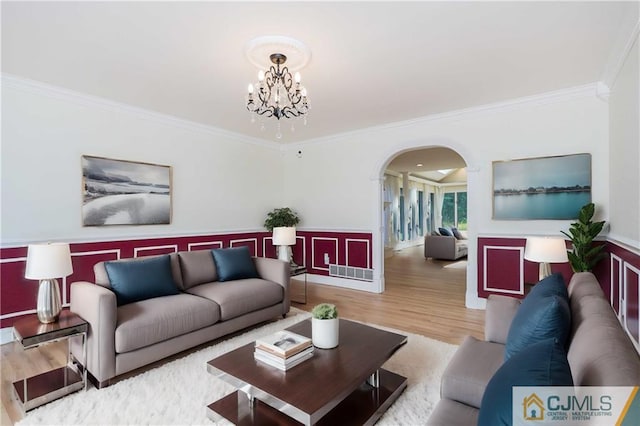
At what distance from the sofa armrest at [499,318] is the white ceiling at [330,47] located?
6.50 ft

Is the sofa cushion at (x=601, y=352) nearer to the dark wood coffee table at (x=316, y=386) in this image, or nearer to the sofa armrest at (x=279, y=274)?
the dark wood coffee table at (x=316, y=386)

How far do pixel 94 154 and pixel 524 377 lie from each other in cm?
450

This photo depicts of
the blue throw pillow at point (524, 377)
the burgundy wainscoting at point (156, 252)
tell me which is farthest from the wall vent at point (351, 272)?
the blue throw pillow at point (524, 377)

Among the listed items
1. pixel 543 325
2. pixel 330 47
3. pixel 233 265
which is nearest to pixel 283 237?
pixel 233 265

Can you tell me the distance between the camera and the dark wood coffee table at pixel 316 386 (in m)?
1.62

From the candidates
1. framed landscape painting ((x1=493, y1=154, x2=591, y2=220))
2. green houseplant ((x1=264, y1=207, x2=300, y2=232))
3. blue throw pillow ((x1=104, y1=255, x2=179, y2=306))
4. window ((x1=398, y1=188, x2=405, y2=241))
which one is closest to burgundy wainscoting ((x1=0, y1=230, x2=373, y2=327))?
green houseplant ((x1=264, y1=207, x2=300, y2=232))

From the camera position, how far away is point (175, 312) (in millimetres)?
2697

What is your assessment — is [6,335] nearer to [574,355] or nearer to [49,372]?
[49,372]

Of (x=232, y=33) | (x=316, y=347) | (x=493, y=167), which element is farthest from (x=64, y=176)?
(x=493, y=167)

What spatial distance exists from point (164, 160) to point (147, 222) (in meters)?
0.88

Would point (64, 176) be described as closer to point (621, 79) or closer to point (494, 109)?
point (494, 109)

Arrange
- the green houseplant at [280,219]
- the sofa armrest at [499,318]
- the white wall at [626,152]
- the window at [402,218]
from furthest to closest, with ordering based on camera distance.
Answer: the window at [402,218]
the green houseplant at [280,219]
the white wall at [626,152]
the sofa armrest at [499,318]

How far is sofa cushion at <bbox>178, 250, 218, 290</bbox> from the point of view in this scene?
11.3 ft

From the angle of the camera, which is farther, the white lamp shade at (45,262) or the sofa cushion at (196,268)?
the sofa cushion at (196,268)
